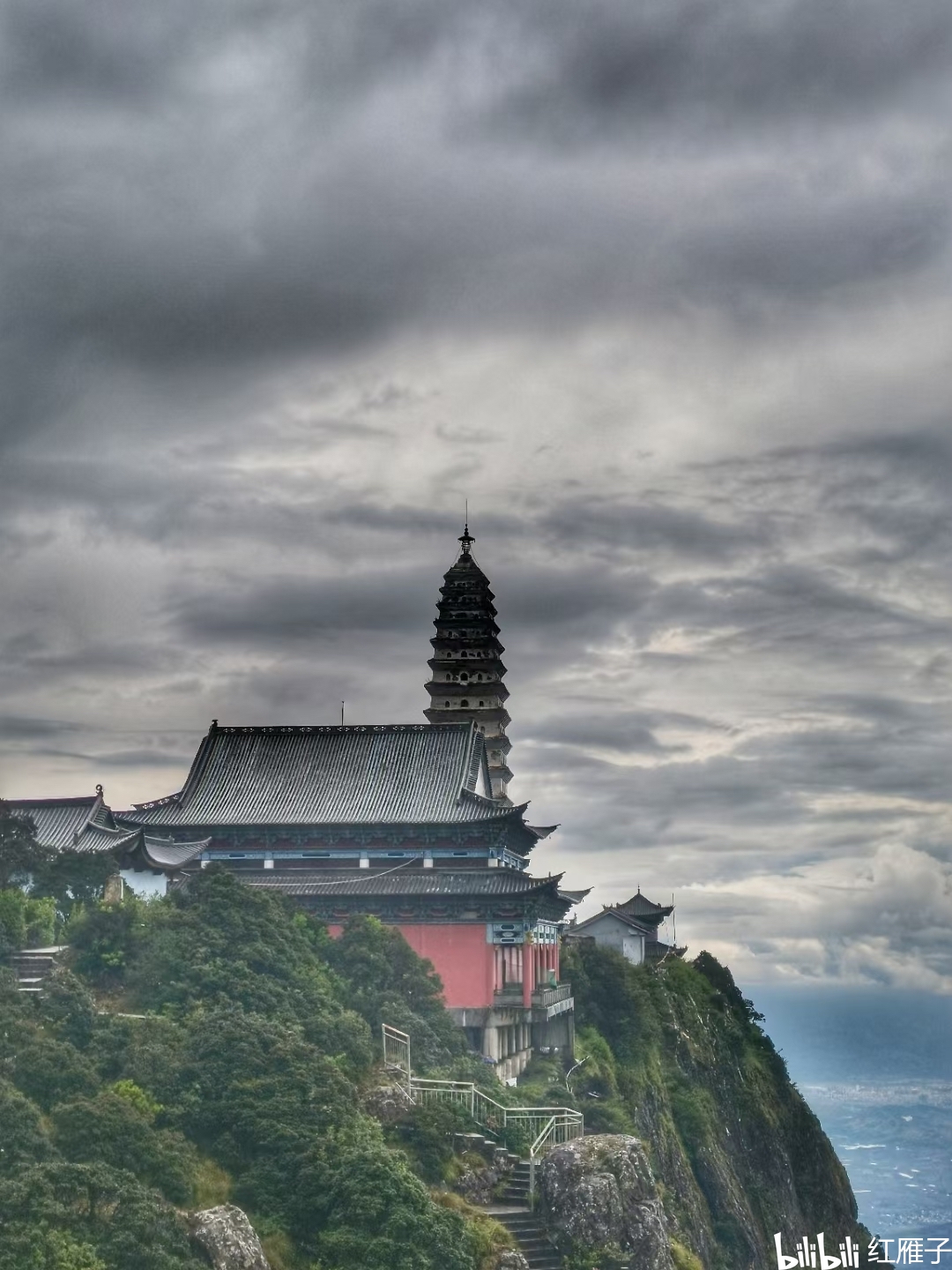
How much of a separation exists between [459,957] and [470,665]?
44.6m

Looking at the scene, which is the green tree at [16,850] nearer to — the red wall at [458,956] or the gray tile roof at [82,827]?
the gray tile roof at [82,827]

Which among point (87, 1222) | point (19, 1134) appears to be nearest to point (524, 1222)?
point (87, 1222)

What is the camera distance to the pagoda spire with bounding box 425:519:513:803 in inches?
4018

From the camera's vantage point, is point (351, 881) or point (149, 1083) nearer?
point (149, 1083)

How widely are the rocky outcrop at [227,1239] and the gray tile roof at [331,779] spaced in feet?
99.9

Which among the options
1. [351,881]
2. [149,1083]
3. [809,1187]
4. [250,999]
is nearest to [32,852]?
[250,999]

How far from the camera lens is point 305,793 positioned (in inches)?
2682

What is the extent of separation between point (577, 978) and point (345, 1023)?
97.0 feet

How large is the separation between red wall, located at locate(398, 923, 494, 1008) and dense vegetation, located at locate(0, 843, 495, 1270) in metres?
11.5

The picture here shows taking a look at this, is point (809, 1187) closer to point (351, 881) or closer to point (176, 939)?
point (351, 881)

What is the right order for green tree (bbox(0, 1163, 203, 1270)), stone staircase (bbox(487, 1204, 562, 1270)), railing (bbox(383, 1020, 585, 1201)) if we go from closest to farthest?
1. green tree (bbox(0, 1163, 203, 1270))
2. stone staircase (bbox(487, 1204, 562, 1270))
3. railing (bbox(383, 1020, 585, 1201))

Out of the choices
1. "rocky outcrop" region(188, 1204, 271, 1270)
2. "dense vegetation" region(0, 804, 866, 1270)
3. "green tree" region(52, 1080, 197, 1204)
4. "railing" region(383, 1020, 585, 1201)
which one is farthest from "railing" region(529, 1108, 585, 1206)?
"green tree" region(52, 1080, 197, 1204)

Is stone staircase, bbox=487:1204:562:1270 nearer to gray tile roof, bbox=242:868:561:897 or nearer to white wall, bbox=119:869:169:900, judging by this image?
white wall, bbox=119:869:169:900

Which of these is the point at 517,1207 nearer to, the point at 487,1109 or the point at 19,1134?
the point at 487,1109
